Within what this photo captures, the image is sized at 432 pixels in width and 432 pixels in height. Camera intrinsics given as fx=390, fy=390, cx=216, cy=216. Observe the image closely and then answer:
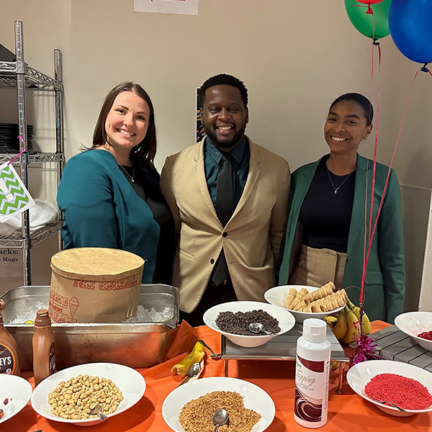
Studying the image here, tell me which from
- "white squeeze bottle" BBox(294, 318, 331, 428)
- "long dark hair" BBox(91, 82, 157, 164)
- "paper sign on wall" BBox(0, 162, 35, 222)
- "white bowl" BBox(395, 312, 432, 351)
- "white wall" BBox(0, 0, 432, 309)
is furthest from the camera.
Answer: "white wall" BBox(0, 0, 432, 309)

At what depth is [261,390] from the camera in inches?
40.7

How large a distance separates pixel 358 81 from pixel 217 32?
1.00 metres

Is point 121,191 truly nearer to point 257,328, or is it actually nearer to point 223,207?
point 223,207

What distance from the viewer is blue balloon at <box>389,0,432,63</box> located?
143 centimetres

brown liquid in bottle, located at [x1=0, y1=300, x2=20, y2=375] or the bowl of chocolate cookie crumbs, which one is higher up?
the bowl of chocolate cookie crumbs

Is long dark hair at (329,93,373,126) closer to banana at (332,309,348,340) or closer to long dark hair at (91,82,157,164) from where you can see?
long dark hair at (91,82,157,164)

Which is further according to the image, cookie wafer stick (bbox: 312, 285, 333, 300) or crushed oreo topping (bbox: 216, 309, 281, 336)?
cookie wafer stick (bbox: 312, 285, 333, 300)

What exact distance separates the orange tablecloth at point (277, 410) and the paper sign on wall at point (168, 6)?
212 centimetres

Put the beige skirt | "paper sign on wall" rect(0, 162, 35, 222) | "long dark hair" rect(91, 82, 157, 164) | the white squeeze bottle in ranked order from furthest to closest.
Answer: the beige skirt → "long dark hair" rect(91, 82, 157, 164) → "paper sign on wall" rect(0, 162, 35, 222) → the white squeeze bottle

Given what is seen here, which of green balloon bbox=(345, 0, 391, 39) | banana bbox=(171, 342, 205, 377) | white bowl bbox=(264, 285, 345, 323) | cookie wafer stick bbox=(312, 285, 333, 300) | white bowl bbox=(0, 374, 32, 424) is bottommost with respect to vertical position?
banana bbox=(171, 342, 205, 377)

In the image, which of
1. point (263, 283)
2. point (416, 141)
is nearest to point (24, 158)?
point (263, 283)

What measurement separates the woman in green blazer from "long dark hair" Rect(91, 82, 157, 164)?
2.74 feet

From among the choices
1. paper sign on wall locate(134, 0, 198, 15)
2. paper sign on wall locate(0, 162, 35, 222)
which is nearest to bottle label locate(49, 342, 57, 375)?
paper sign on wall locate(0, 162, 35, 222)

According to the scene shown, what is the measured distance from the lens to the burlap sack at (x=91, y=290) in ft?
3.72
